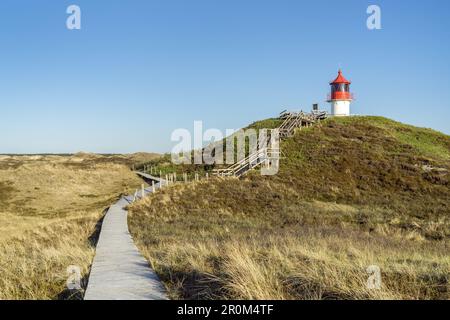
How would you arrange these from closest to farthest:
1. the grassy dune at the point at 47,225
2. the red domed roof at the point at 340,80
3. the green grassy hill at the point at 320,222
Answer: the green grassy hill at the point at 320,222 < the grassy dune at the point at 47,225 < the red domed roof at the point at 340,80

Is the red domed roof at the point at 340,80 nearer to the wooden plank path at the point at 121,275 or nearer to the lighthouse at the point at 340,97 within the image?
the lighthouse at the point at 340,97

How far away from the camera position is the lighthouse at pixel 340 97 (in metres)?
50.2

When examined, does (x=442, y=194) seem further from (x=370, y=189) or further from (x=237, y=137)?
(x=237, y=137)

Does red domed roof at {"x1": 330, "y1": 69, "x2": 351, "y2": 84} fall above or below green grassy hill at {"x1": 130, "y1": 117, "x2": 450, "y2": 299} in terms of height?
above

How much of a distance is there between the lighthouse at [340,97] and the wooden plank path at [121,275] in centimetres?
4283

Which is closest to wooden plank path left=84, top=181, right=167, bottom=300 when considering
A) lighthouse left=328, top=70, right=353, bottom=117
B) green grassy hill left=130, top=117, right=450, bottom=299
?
green grassy hill left=130, top=117, right=450, bottom=299

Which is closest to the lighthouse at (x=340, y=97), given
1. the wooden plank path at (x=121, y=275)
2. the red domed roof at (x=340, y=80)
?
the red domed roof at (x=340, y=80)

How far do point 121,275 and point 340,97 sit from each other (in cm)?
4689

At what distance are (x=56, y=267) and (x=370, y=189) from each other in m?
25.1

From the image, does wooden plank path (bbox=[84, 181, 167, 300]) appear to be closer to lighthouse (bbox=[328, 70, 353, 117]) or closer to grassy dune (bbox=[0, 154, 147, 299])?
grassy dune (bbox=[0, 154, 147, 299])

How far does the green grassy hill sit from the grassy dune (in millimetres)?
2077

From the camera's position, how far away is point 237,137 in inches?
1903

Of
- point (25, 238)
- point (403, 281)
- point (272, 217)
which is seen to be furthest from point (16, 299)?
point (272, 217)

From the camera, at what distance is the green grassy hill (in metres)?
6.85
